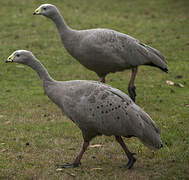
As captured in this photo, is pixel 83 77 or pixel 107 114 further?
pixel 83 77

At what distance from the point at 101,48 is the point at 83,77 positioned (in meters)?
3.06

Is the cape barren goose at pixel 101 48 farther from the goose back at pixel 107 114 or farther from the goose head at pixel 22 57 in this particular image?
the goose back at pixel 107 114

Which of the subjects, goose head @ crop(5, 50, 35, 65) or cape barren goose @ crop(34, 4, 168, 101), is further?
cape barren goose @ crop(34, 4, 168, 101)

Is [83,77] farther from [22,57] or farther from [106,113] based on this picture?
[106,113]

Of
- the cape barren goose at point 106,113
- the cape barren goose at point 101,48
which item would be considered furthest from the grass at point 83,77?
the cape barren goose at point 101,48

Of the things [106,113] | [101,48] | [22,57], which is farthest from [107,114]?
[101,48]

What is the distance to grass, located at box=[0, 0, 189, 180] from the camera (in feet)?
20.7

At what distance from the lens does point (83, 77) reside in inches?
452

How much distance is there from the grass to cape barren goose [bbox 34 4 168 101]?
3.65 feet

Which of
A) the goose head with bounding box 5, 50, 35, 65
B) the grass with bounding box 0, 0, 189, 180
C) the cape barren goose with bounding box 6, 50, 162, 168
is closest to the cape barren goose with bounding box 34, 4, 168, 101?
the grass with bounding box 0, 0, 189, 180

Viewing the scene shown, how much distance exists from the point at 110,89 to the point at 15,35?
31.0 ft

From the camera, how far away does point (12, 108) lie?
918cm

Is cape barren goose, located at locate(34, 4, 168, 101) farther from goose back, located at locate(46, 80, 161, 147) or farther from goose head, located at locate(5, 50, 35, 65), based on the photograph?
goose back, located at locate(46, 80, 161, 147)

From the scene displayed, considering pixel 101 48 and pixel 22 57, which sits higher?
pixel 22 57
